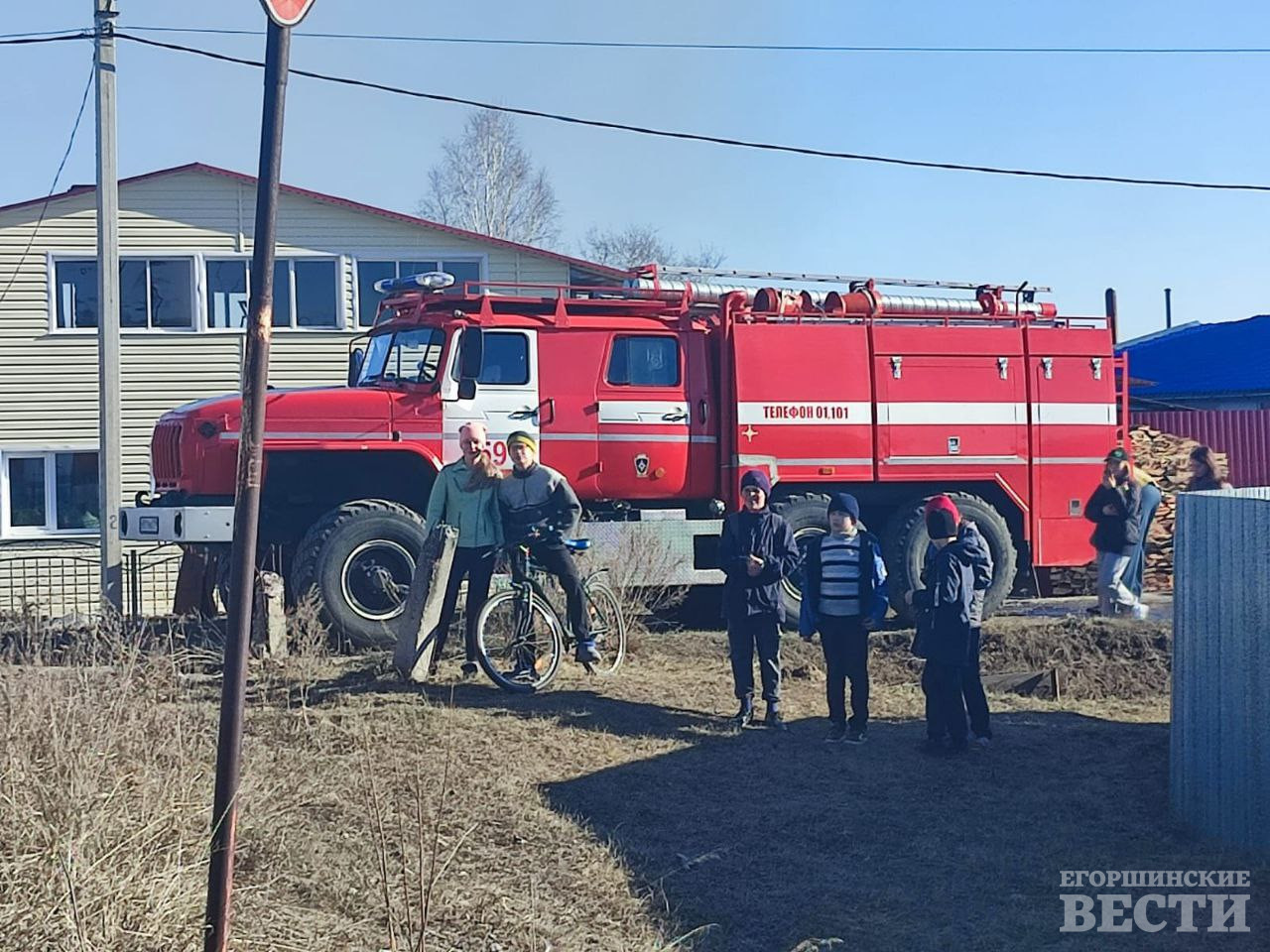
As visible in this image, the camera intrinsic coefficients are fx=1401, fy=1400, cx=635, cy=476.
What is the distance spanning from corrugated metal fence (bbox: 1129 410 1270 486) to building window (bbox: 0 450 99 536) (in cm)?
1553

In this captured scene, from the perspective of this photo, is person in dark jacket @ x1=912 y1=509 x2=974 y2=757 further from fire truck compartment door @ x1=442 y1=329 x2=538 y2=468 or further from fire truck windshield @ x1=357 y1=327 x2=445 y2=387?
fire truck windshield @ x1=357 y1=327 x2=445 y2=387

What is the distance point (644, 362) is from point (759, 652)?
4189mm

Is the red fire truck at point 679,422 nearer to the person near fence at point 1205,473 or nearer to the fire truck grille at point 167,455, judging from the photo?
the fire truck grille at point 167,455

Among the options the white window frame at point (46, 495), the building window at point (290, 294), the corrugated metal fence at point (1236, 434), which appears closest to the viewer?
the white window frame at point (46, 495)

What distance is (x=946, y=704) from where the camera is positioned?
7980mm

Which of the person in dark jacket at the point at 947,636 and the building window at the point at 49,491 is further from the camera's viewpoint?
the building window at the point at 49,491

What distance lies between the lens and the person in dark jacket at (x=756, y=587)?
8.46 metres

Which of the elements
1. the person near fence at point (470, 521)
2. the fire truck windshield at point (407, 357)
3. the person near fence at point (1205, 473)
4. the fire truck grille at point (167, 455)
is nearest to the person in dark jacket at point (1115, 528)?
the person near fence at point (1205, 473)

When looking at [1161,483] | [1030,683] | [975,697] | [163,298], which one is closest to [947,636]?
[975,697]

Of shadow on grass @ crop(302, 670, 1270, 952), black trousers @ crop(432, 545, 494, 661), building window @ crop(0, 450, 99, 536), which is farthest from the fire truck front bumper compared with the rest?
building window @ crop(0, 450, 99, 536)

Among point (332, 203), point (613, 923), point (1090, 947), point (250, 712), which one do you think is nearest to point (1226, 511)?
point (1090, 947)

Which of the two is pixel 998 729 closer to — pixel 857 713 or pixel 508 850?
pixel 857 713

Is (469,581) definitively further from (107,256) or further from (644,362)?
(107,256)

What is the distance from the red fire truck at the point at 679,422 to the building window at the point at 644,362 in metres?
0.02
